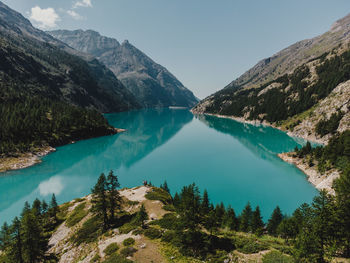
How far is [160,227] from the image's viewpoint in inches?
1314

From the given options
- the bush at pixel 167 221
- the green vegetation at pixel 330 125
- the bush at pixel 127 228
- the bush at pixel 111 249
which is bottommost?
the bush at pixel 127 228

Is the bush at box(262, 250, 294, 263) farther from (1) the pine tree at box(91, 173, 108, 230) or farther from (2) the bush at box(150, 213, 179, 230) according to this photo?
(1) the pine tree at box(91, 173, 108, 230)

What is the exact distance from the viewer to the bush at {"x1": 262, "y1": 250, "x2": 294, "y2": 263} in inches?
751

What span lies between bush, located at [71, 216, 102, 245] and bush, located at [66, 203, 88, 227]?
3326mm

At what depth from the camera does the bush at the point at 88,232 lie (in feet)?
115

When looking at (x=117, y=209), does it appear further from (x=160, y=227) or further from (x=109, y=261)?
(x=109, y=261)

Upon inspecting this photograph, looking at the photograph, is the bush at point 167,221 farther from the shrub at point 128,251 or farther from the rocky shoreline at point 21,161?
the rocky shoreline at point 21,161

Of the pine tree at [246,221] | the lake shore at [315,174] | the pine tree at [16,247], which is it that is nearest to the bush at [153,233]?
the pine tree at [246,221]

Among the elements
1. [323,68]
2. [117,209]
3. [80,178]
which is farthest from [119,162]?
[323,68]

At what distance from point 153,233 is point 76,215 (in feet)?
78.1

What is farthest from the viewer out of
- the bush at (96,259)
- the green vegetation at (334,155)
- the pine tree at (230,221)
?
the green vegetation at (334,155)

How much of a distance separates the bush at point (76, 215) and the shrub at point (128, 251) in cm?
2022

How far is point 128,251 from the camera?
88.0 feet

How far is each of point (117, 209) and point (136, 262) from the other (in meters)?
20.5
